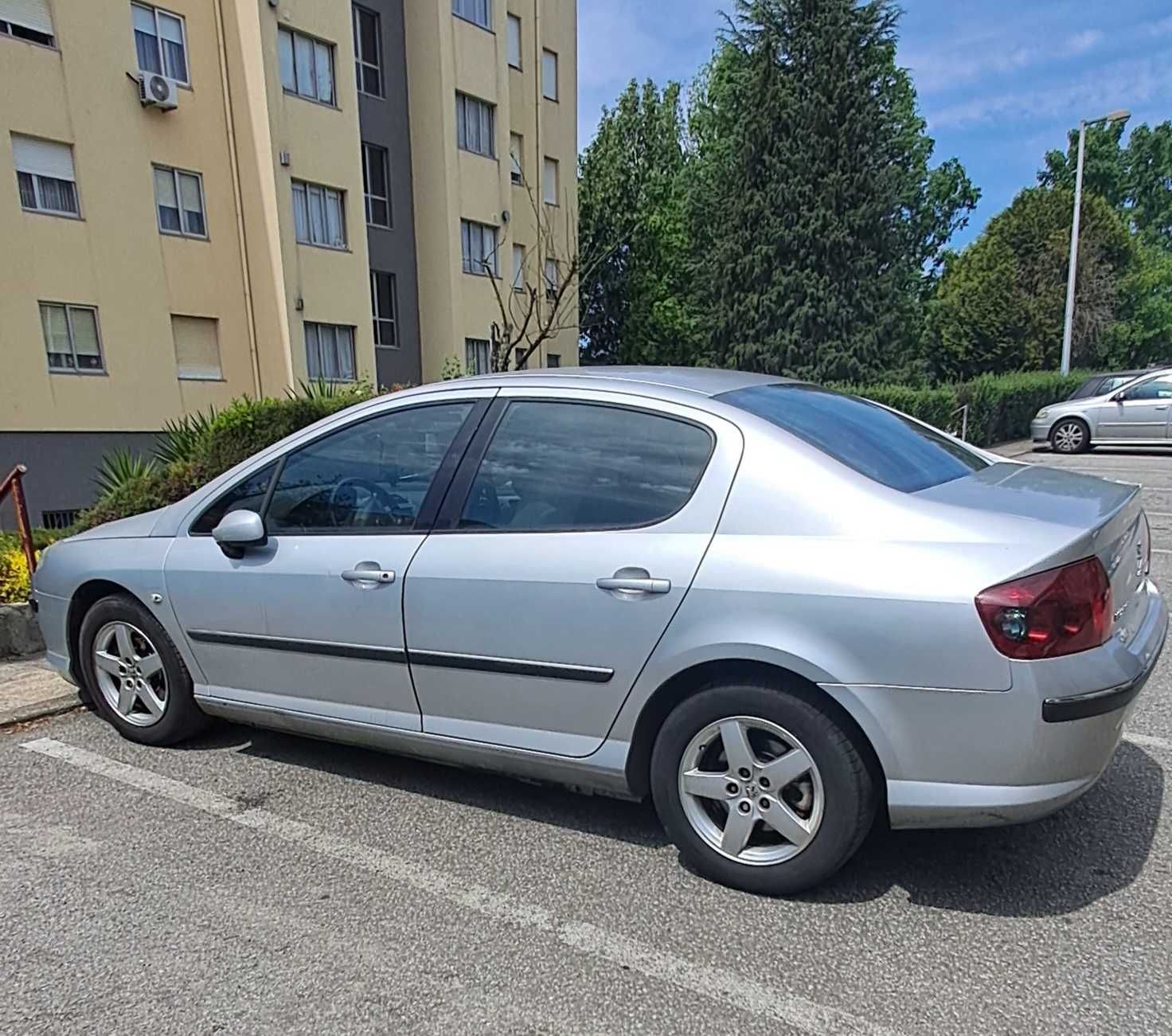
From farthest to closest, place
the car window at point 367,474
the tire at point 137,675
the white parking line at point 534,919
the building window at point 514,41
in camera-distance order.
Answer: the building window at point 514,41
the tire at point 137,675
the car window at point 367,474
the white parking line at point 534,919

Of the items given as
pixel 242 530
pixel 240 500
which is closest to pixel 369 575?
pixel 242 530

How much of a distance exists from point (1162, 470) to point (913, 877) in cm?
1338

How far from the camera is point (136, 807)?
316 cm

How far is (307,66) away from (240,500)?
17564mm

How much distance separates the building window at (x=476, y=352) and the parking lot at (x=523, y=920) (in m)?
18.7

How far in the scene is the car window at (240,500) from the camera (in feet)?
11.0

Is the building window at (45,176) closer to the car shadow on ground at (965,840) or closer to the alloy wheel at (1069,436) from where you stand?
the car shadow on ground at (965,840)

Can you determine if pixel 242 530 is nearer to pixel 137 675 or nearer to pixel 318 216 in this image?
pixel 137 675

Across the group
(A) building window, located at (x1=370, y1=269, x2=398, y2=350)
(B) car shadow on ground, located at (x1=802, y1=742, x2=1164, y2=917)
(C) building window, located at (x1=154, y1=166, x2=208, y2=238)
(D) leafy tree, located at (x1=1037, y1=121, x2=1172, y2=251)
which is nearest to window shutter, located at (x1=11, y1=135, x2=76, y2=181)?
(C) building window, located at (x1=154, y1=166, x2=208, y2=238)

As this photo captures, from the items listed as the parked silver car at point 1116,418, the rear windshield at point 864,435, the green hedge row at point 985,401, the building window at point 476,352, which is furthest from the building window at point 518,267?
the rear windshield at point 864,435

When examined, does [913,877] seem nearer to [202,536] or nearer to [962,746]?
[962,746]

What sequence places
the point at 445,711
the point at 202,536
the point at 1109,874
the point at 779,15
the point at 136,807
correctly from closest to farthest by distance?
1. the point at 1109,874
2. the point at 445,711
3. the point at 136,807
4. the point at 202,536
5. the point at 779,15

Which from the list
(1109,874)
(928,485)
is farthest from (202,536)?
(1109,874)

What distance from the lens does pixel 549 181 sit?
2520 centimetres
